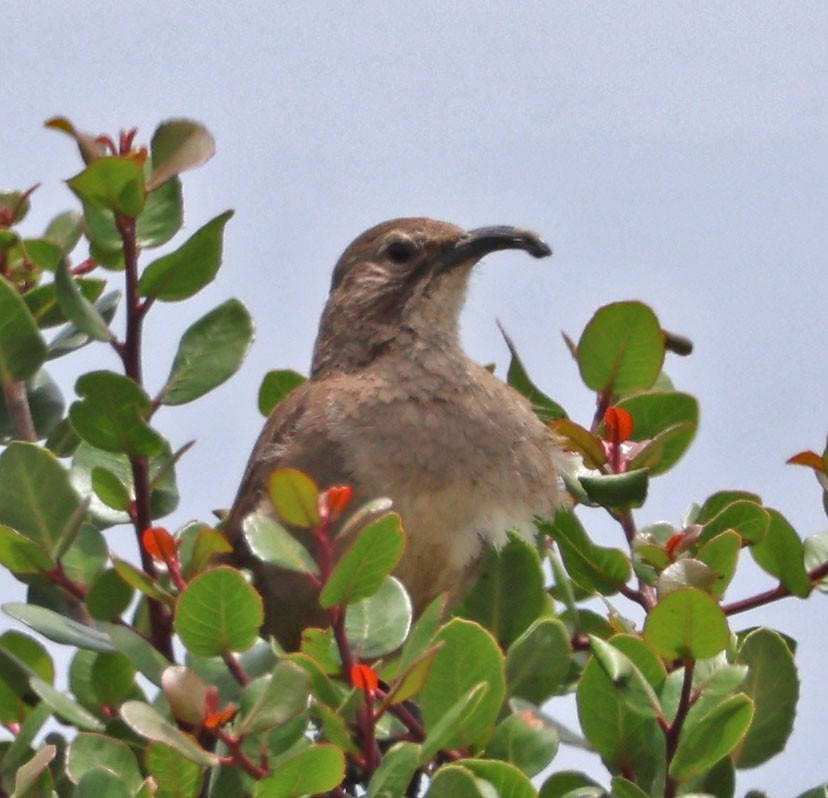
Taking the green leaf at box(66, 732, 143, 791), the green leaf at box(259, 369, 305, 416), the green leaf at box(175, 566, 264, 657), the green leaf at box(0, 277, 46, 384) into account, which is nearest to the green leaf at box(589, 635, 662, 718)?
the green leaf at box(175, 566, 264, 657)

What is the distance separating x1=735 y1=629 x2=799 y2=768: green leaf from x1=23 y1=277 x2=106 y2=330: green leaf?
159 centimetres

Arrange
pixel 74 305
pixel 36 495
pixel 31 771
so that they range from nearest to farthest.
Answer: pixel 31 771
pixel 36 495
pixel 74 305

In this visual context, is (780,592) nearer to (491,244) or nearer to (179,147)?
(179,147)

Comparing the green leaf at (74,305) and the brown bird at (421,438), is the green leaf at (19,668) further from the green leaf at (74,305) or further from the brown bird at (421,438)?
the brown bird at (421,438)

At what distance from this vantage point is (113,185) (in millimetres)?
3160

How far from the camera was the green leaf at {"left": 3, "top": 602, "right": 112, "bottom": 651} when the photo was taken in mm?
2906

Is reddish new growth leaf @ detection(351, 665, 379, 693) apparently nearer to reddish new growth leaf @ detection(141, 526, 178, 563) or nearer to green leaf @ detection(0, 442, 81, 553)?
reddish new growth leaf @ detection(141, 526, 178, 563)

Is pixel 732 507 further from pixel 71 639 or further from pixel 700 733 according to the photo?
pixel 71 639

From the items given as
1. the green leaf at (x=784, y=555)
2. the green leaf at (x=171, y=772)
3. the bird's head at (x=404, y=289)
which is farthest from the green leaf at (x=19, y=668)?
the bird's head at (x=404, y=289)

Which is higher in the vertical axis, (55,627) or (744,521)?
(744,521)

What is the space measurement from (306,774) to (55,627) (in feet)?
2.10

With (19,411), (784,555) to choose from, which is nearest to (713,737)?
(784,555)

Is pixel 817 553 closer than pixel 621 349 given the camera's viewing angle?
Yes

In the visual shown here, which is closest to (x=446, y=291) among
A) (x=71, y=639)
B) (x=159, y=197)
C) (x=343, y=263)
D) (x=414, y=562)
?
(x=343, y=263)
